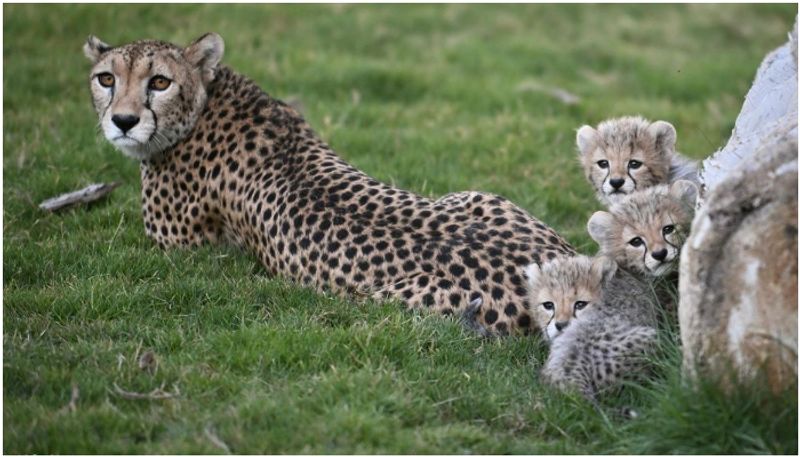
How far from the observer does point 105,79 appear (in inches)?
218

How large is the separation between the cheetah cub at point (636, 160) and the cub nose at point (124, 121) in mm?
2199

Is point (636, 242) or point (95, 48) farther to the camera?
point (95, 48)

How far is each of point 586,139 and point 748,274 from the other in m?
2.17

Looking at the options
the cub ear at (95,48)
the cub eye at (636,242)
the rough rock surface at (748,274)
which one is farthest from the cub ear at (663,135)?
the cub ear at (95,48)

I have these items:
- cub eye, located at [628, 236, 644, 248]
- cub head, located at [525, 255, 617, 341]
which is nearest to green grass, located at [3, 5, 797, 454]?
cub head, located at [525, 255, 617, 341]

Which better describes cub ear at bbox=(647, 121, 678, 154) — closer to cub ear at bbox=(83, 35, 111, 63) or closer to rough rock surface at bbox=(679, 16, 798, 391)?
rough rock surface at bbox=(679, 16, 798, 391)

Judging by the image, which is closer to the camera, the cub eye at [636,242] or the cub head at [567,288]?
the cub head at [567,288]

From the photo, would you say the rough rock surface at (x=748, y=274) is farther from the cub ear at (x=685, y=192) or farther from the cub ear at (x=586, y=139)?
the cub ear at (x=586, y=139)

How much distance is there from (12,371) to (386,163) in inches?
133

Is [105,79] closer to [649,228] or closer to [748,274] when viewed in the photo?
[649,228]

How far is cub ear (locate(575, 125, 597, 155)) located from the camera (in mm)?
5520

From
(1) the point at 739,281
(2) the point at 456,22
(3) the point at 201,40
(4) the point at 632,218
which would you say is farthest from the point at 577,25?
(1) the point at 739,281

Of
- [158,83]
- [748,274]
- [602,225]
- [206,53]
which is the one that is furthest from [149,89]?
[748,274]

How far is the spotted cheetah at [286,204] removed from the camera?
4.64 metres
